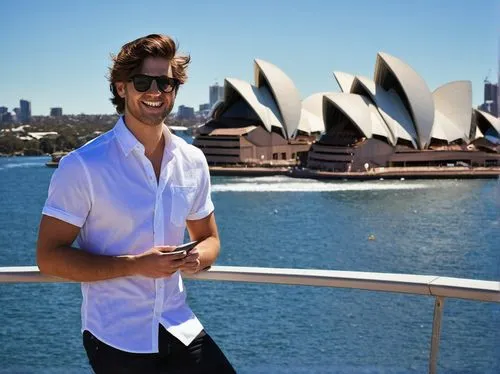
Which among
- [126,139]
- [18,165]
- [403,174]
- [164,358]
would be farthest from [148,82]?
[18,165]

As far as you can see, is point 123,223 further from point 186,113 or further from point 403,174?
point 186,113

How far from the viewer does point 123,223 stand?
1.50m

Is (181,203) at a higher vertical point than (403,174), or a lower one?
higher

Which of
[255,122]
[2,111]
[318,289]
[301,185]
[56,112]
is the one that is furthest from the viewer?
[56,112]

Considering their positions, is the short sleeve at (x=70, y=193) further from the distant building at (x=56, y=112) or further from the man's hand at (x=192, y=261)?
the distant building at (x=56, y=112)

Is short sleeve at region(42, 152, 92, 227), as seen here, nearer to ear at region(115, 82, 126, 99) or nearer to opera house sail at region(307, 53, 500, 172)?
ear at region(115, 82, 126, 99)

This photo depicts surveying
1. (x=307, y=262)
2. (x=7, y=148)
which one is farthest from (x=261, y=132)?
(x=7, y=148)

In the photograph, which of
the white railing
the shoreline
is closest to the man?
the white railing

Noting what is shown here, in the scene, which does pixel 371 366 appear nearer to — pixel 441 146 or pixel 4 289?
pixel 4 289

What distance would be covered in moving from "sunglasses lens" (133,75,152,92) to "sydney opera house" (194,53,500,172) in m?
41.7

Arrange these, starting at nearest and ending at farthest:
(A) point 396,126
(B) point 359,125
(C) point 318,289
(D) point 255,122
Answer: (C) point 318,289
(B) point 359,125
(A) point 396,126
(D) point 255,122

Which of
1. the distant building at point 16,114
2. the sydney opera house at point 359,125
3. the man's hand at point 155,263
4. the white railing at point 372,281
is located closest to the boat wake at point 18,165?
the sydney opera house at point 359,125

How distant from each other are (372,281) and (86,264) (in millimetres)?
628

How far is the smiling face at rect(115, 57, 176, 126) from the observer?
1525 millimetres
